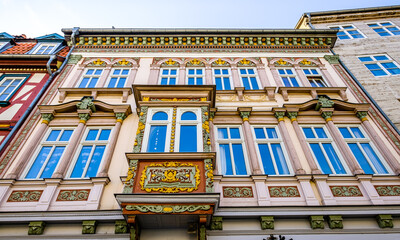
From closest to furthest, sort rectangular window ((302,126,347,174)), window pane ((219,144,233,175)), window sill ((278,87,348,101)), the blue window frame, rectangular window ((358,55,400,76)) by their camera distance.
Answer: window pane ((219,144,233,175)), rectangular window ((302,126,347,174)), window sill ((278,87,348,101)), the blue window frame, rectangular window ((358,55,400,76))

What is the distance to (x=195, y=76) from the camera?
12.7 meters

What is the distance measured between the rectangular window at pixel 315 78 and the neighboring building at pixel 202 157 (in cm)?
7

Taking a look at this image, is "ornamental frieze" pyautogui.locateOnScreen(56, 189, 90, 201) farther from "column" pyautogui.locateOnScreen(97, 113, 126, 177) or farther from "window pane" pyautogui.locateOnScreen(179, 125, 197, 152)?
"window pane" pyautogui.locateOnScreen(179, 125, 197, 152)

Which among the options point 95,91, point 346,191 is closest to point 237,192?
point 346,191

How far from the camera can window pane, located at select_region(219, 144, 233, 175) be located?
8625mm

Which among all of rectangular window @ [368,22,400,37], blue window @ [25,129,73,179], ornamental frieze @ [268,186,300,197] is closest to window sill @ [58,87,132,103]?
blue window @ [25,129,73,179]

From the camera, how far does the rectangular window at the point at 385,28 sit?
15924 mm

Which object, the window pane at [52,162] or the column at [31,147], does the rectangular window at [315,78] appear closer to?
the window pane at [52,162]

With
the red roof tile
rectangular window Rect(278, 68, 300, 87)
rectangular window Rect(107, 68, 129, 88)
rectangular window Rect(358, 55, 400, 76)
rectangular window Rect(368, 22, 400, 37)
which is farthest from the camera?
rectangular window Rect(368, 22, 400, 37)

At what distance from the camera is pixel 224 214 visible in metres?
7.20

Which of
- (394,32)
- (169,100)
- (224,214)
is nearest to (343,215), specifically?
(224,214)

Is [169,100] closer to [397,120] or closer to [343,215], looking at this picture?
[343,215]

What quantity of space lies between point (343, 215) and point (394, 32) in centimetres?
1442

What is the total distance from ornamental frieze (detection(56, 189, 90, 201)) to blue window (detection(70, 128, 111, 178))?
62 centimetres
